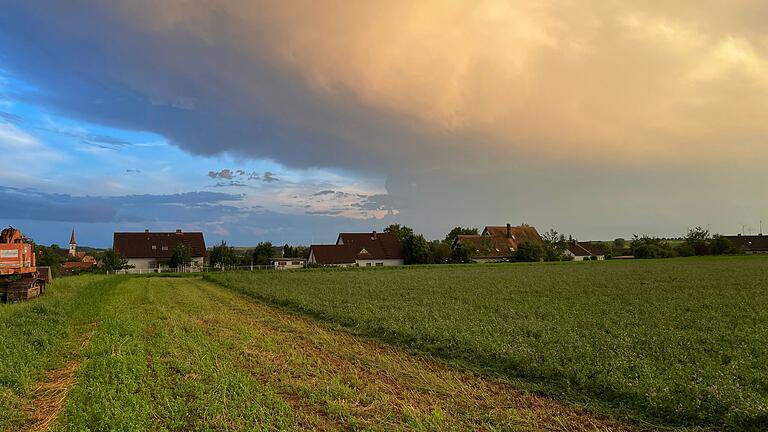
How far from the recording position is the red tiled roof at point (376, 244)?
92.1m

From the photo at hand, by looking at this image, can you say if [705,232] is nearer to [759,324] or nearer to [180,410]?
[759,324]

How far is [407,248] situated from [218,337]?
7652 cm

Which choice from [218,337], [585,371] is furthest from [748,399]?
[218,337]

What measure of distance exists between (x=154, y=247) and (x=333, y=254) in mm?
30607

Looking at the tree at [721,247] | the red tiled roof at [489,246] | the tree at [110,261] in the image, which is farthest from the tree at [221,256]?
the tree at [721,247]

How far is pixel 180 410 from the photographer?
26.6ft

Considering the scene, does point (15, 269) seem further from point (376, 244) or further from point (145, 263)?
point (376, 244)

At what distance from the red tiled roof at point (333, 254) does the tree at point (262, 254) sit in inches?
294

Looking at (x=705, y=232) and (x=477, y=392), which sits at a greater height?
(x=705, y=232)

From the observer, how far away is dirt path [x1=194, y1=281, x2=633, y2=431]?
791 cm

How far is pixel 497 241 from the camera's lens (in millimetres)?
102125

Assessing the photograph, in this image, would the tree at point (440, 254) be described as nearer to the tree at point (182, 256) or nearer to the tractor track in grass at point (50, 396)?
the tree at point (182, 256)

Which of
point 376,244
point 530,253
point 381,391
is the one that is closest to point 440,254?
point 376,244

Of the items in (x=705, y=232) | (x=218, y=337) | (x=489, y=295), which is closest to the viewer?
(x=218, y=337)
